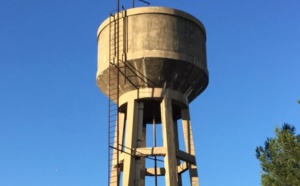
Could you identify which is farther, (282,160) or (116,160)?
(116,160)

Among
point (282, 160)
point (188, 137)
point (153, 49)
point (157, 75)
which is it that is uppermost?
point (153, 49)

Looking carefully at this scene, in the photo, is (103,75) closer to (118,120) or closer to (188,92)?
(118,120)

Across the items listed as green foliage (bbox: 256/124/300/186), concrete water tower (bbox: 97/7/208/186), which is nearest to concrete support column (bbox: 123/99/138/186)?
concrete water tower (bbox: 97/7/208/186)

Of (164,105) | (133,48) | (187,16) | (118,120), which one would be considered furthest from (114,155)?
(187,16)

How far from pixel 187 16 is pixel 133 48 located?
3002 millimetres

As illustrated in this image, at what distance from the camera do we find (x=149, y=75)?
2420 centimetres

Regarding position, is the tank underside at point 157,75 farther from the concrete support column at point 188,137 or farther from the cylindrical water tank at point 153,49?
the concrete support column at point 188,137

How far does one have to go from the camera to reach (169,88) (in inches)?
977

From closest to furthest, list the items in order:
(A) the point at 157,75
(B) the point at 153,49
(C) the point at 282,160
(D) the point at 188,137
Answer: (C) the point at 282,160
(B) the point at 153,49
(A) the point at 157,75
(D) the point at 188,137

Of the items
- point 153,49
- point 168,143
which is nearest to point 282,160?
point 168,143

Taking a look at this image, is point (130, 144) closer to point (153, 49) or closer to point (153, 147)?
point (153, 147)

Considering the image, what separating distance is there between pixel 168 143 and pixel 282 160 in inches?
190

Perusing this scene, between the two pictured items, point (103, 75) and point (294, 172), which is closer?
point (294, 172)

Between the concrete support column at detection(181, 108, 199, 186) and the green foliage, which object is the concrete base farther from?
the green foliage
